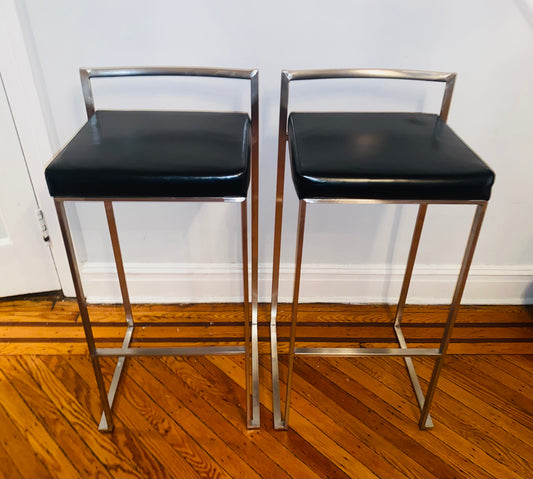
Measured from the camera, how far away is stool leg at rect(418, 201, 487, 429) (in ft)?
3.30

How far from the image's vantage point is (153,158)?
37.9 inches

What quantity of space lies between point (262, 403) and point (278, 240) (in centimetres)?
47

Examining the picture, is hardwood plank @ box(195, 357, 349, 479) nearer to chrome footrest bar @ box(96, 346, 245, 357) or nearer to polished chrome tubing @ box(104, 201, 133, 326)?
chrome footrest bar @ box(96, 346, 245, 357)

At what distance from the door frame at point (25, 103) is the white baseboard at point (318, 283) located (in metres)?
0.29

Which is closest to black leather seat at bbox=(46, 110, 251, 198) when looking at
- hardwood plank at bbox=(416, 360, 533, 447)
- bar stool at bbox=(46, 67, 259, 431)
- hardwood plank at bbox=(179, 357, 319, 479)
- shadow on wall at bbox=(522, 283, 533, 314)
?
bar stool at bbox=(46, 67, 259, 431)

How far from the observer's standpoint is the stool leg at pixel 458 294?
39.6 inches

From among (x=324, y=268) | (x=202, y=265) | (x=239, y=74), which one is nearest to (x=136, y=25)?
(x=239, y=74)

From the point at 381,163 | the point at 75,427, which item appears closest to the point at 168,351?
the point at 75,427

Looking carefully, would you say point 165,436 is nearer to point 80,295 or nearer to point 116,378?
point 116,378

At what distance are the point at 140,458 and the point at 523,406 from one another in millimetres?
1086

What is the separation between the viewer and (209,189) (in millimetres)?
941

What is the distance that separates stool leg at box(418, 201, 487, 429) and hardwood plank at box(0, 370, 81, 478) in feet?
3.02

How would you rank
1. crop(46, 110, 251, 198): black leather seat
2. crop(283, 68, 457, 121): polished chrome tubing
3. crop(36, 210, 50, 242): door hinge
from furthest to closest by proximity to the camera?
crop(36, 210, 50, 242): door hinge → crop(283, 68, 457, 121): polished chrome tubing → crop(46, 110, 251, 198): black leather seat

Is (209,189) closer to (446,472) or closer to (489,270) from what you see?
(446,472)
